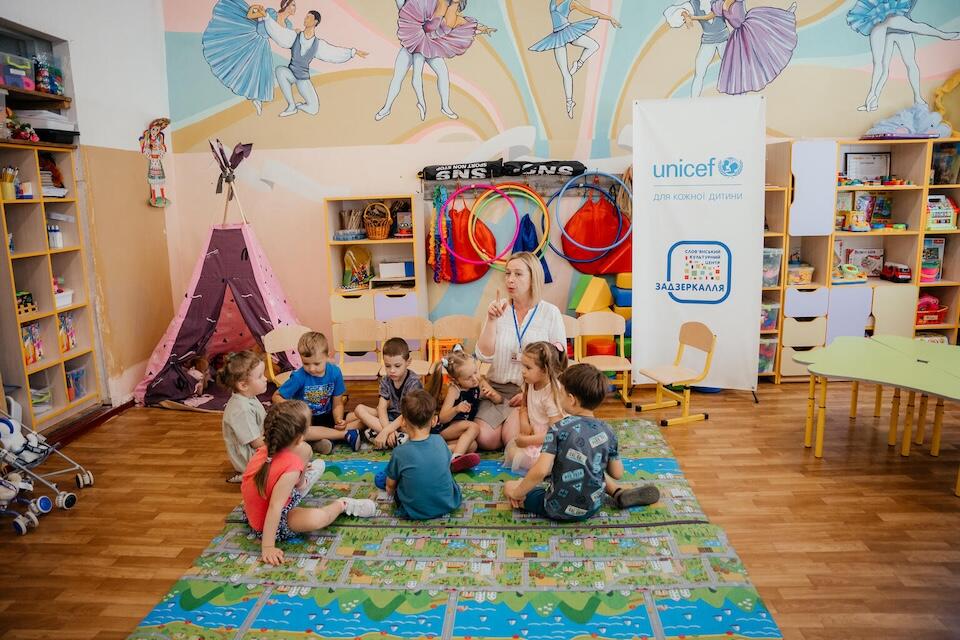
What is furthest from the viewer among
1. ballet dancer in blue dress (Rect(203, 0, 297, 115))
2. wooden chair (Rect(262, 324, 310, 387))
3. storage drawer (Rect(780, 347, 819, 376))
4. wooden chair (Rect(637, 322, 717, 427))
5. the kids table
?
ballet dancer in blue dress (Rect(203, 0, 297, 115))

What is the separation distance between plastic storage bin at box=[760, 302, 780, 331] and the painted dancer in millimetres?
4080

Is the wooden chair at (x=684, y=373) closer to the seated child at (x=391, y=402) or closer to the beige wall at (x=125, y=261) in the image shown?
the seated child at (x=391, y=402)

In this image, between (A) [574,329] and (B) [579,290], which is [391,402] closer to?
(A) [574,329]

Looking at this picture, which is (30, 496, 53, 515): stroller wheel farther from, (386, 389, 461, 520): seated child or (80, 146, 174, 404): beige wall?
(80, 146, 174, 404): beige wall

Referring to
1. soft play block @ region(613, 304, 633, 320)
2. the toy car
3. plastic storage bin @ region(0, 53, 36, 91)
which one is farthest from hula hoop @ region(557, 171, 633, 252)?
plastic storage bin @ region(0, 53, 36, 91)

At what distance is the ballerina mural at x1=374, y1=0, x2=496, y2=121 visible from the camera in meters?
6.10

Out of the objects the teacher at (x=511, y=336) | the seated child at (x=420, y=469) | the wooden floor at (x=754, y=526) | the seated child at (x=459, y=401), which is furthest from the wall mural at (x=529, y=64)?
the seated child at (x=420, y=469)

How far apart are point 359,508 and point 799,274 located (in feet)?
13.9

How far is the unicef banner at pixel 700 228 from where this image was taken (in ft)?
17.1

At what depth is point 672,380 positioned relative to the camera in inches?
194

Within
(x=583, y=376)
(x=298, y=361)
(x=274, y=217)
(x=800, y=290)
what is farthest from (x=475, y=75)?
(x=583, y=376)

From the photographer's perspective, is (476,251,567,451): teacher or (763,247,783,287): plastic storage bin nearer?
(476,251,567,451): teacher

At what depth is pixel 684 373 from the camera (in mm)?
5055

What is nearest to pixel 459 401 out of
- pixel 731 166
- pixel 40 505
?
pixel 40 505
